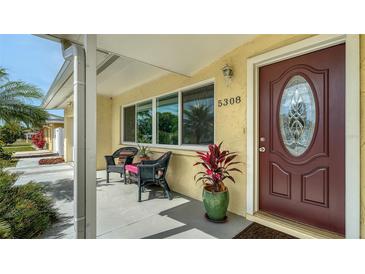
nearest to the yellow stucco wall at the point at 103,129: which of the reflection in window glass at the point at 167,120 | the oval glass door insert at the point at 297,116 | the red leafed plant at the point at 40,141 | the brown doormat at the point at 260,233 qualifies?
the reflection in window glass at the point at 167,120

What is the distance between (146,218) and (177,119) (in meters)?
2.16

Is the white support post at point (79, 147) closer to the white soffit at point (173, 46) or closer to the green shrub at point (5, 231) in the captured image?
the white soffit at point (173, 46)

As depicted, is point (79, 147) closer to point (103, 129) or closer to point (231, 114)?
point (231, 114)

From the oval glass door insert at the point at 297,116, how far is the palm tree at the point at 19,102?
455cm

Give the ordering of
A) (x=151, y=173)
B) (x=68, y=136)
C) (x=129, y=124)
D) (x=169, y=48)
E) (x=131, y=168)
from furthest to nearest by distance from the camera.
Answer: (x=68, y=136), (x=129, y=124), (x=131, y=168), (x=151, y=173), (x=169, y=48)

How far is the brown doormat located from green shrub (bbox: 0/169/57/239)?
97.4 inches

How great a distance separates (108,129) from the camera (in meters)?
6.36

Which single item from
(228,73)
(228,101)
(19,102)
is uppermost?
(228,73)

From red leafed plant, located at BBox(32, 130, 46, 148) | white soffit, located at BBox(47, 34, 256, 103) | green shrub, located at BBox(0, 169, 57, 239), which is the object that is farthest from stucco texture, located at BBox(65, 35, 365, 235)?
red leafed plant, located at BBox(32, 130, 46, 148)

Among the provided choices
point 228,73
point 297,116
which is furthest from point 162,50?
point 297,116

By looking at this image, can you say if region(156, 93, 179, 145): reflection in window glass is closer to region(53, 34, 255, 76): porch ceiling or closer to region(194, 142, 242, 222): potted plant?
region(53, 34, 255, 76): porch ceiling

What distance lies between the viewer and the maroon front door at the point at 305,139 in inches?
76.6

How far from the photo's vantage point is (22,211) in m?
2.32

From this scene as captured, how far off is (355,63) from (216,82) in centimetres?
174
